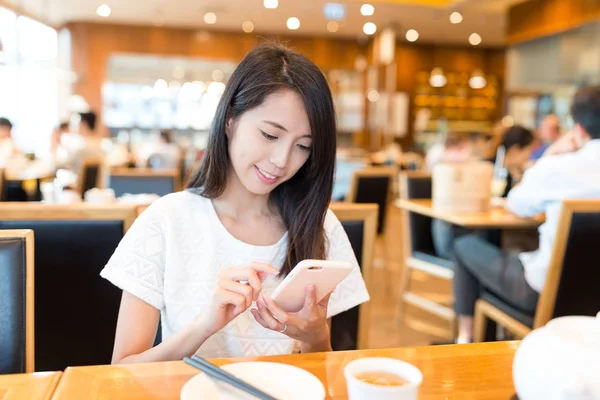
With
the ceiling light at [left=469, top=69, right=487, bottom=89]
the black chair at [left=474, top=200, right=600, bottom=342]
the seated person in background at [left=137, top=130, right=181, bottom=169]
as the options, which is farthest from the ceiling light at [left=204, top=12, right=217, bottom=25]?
the black chair at [left=474, top=200, right=600, bottom=342]

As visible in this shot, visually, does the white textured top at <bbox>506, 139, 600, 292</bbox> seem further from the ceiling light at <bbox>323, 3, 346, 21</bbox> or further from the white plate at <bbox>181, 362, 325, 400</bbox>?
the ceiling light at <bbox>323, 3, 346, 21</bbox>

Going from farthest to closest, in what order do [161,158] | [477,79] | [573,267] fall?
[477,79] → [161,158] → [573,267]

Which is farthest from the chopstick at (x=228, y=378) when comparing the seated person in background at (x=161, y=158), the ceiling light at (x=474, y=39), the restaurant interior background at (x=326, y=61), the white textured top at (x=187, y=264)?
the ceiling light at (x=474, y=39)

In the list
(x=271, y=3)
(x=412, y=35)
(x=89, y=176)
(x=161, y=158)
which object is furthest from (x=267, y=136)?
(x=412, y=35)

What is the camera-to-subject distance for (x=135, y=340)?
3.85 ft

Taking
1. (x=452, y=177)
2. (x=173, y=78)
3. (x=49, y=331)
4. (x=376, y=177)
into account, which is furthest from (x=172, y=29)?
(x=49, y=331)

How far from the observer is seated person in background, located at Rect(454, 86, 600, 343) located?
2.30 m

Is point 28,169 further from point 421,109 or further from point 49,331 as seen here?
point 421,109

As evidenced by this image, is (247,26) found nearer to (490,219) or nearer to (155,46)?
(155,46)

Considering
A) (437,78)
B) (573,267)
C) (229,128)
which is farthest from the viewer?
(437,78)

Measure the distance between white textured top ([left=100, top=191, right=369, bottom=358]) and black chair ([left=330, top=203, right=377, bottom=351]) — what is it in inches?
16.6

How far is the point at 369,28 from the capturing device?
433 inches

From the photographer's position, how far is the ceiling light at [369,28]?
418 inches

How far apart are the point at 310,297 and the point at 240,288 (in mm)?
139
